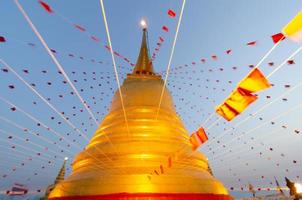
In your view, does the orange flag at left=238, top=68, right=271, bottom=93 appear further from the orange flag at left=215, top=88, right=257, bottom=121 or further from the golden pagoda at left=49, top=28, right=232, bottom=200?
the golden pagoda at left=49, top=28, right=232, bottom=200

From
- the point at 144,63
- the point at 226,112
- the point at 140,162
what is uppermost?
the point at 144,63

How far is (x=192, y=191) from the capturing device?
6.09m

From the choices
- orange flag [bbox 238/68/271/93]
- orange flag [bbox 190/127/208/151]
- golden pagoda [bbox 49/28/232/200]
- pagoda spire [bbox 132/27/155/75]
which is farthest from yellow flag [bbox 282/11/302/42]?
pagoda spire [bbox 132/27/155/75]

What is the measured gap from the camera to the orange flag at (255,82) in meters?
3.15

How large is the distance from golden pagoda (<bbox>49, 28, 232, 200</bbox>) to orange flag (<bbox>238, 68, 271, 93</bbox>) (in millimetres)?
3791

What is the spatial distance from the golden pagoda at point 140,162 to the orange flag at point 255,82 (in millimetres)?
3791

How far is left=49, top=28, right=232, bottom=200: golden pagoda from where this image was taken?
5.93 m

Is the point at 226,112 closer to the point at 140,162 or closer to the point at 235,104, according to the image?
the point at 235,104

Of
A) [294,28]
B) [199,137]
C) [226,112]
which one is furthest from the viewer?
[199,137]

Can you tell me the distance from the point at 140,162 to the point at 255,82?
185 inches

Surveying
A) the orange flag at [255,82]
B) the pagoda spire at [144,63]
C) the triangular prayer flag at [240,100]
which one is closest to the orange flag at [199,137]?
the triangular prayer flag at [240,100]

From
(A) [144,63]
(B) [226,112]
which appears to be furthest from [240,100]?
(A) [144,63]

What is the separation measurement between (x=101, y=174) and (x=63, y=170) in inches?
897

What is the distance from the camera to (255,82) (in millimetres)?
3219
